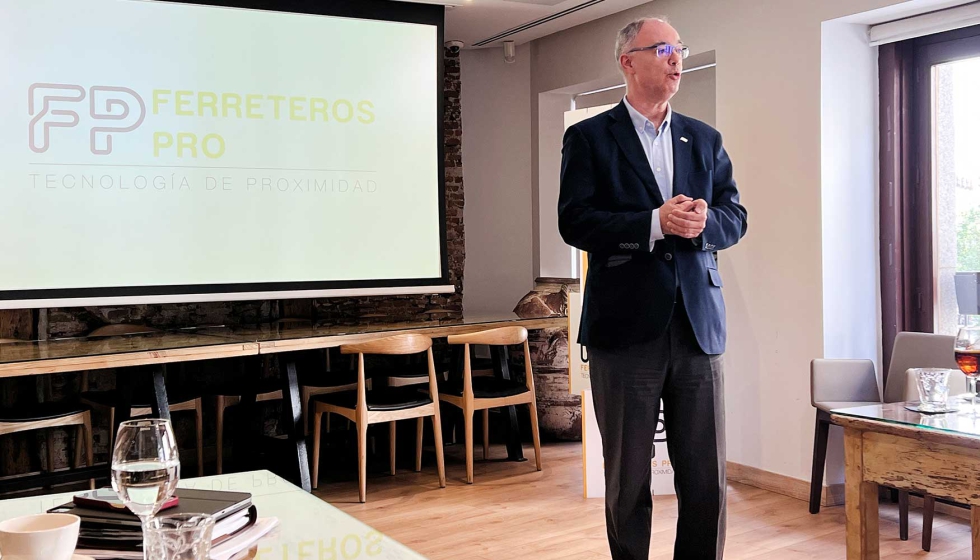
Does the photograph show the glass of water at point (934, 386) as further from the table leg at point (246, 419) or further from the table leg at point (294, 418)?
the table leg at point (246, 419)

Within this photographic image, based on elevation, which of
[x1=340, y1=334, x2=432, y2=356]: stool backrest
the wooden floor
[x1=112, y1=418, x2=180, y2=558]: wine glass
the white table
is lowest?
the wooden floor

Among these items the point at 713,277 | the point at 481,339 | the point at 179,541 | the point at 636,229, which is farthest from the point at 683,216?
the point at 481,339

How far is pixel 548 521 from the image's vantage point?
4.12m

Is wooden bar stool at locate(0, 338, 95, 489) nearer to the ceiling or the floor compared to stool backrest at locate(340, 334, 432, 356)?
nearer to the floor

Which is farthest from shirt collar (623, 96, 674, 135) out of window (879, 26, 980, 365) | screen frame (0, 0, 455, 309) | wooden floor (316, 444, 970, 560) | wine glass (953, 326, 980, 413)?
screen frame (0, 0, 455, 309)

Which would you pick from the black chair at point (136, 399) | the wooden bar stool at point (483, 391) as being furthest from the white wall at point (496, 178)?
the black chair at point (136, 399)

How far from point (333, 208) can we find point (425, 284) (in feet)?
2.51

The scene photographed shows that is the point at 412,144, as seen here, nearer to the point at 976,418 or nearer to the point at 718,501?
the point at 718,501

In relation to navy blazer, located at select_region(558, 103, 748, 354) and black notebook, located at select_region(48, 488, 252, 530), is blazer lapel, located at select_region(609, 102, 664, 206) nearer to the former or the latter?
navy blazer, located at select_region(558, 103, 748, 354)

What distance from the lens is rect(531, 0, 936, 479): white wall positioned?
440cm

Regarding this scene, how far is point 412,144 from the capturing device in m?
5.62

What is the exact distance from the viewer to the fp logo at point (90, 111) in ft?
15.0

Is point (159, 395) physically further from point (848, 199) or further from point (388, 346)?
point (848, 199)

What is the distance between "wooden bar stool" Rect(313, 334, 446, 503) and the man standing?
7.15 ft
